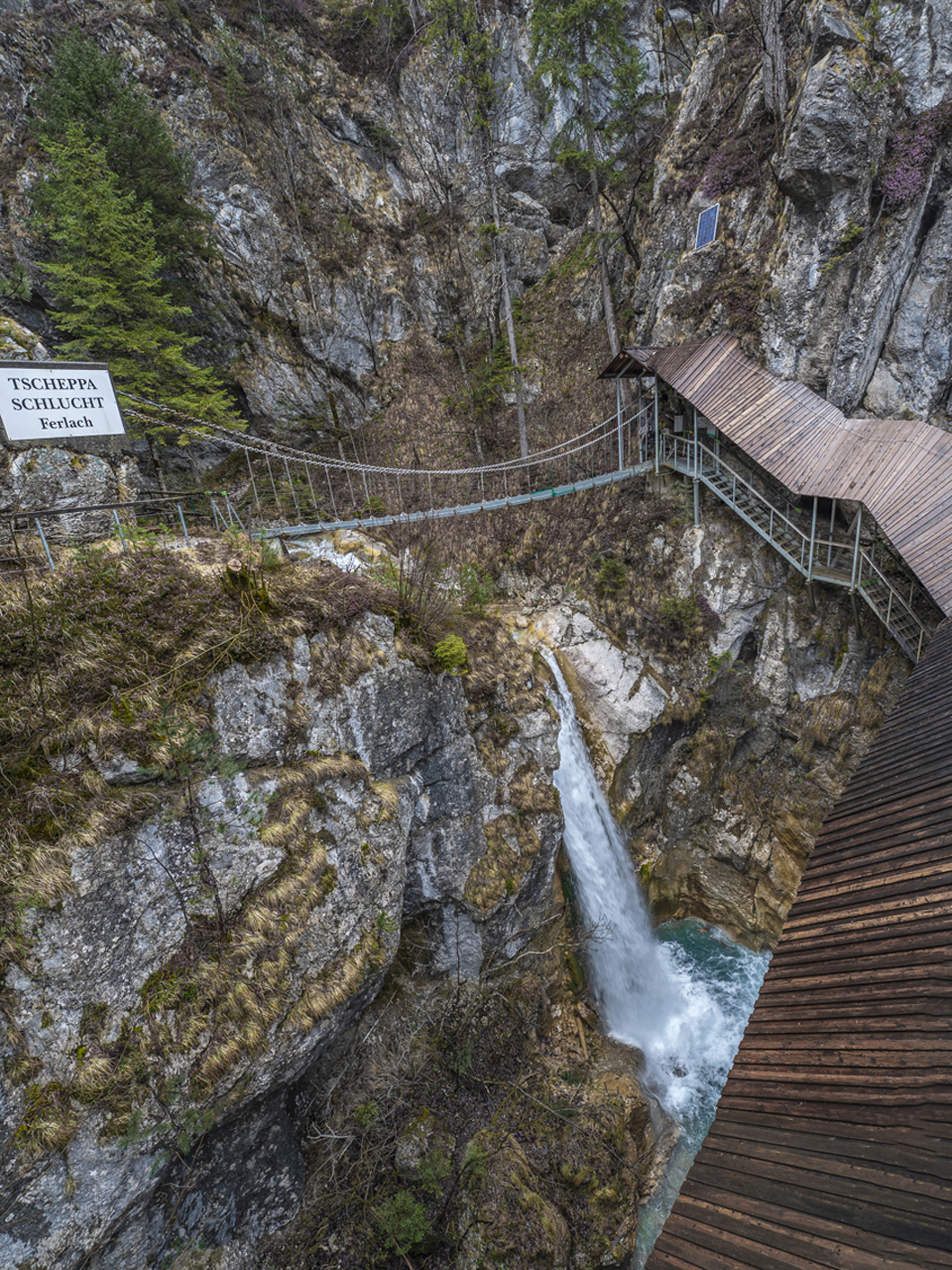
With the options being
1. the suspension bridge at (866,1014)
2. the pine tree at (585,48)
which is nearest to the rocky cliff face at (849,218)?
the suspension bridge at (866,1014)

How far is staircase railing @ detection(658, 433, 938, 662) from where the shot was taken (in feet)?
28.8

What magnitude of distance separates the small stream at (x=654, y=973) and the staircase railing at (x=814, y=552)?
5.33 metres

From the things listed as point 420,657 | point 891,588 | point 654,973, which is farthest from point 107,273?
point 654,973

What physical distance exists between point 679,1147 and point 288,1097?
18.6ft

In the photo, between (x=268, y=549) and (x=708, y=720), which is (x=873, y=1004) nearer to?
(x=268, y=549)

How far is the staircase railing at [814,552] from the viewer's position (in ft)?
28.8

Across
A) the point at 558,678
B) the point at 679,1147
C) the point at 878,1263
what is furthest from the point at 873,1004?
the point at 558,678

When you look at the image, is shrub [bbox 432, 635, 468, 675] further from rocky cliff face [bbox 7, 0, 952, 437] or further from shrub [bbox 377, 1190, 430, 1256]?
rocky cliff face [bbox 7, 0, 952, 437]

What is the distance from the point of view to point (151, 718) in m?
4.71

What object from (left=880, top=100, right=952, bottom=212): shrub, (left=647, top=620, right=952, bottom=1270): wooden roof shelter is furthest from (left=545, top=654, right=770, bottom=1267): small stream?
(left=880, top=100, right=952, bottom=212): shrub

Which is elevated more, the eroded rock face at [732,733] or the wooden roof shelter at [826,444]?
the wooden roof shelter at [826,444]

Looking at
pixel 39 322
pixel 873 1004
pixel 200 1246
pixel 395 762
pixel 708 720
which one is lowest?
pixel 200 1246

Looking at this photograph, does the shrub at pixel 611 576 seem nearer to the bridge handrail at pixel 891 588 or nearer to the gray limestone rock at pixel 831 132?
the bridge handrail at pixel 891 588

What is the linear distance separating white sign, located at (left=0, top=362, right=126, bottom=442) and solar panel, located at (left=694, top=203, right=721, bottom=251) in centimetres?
1295
